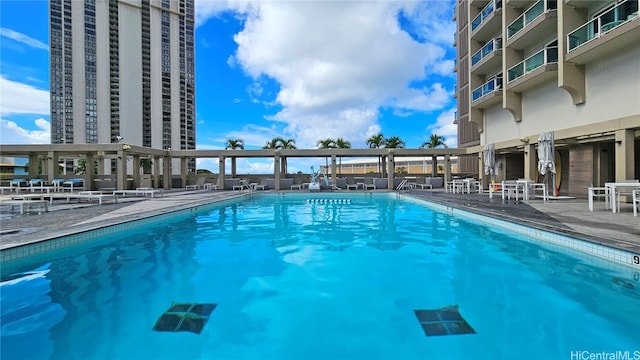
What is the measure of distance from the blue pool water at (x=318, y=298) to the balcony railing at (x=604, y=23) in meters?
8.40

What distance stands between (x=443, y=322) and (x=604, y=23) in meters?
12.0

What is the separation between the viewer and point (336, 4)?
1531 centimetres

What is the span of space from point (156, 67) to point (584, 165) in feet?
212

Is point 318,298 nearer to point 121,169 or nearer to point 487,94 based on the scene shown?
point 487,94

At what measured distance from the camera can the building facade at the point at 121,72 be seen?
52.1 meters

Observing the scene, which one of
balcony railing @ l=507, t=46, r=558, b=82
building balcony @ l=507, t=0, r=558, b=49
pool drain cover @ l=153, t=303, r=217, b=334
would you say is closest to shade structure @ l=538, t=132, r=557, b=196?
balcony railing @ l=507, t=46, r=558, b=82

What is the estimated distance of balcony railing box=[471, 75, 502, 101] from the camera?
52.7ft

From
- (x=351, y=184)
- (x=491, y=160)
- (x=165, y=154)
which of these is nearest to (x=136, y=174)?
(x=165, y=154)

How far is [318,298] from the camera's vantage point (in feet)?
11.8

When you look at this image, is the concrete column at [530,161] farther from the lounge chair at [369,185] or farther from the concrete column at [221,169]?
the concrete column at [221,169]

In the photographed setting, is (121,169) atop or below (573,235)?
atop

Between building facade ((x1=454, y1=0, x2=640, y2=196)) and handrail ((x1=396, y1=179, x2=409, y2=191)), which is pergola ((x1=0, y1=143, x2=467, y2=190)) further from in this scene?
building facade ((x1=454, y1=0, x2=640, y2=196))

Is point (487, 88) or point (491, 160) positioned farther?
point (487, 88)

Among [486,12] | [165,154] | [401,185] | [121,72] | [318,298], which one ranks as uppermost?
[121,72]
